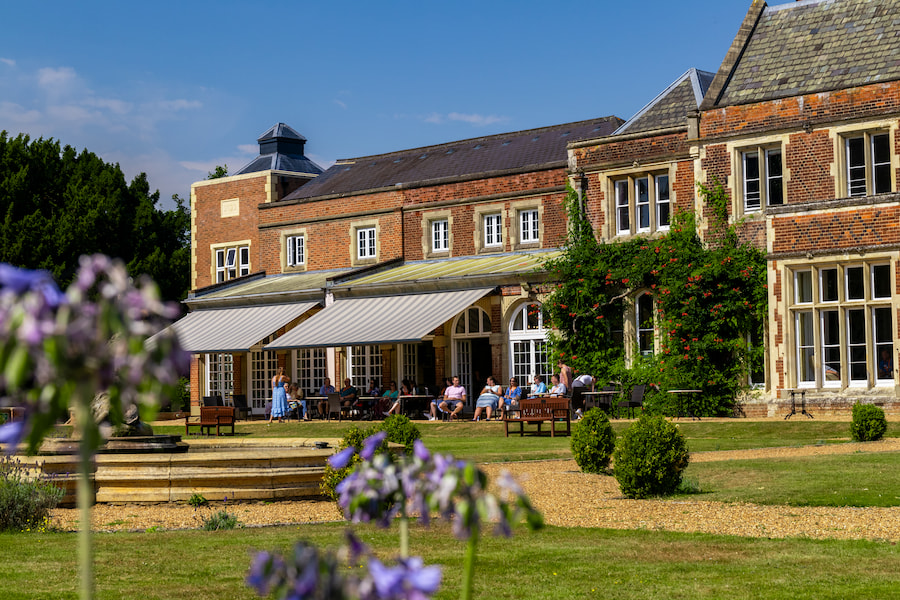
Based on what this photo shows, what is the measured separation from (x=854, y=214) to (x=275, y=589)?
21.6 metres

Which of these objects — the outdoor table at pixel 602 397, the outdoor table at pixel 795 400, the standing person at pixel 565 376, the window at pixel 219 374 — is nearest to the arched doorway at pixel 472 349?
the outdoor table at pixel 602 397

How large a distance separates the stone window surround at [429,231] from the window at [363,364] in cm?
326

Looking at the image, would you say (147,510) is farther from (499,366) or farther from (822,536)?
(499,366)

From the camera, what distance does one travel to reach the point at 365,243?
35.4 metres

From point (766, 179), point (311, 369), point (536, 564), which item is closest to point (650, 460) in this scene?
point (536, 564)

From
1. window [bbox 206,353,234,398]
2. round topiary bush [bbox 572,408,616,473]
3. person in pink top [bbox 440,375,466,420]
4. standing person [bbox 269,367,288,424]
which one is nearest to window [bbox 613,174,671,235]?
person in pink top [bbox 440,375,466,420]

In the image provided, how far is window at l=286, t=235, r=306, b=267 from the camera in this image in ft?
122

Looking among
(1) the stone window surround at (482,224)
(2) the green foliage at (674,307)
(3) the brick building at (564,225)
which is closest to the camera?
(3) the brick building at (564,225)

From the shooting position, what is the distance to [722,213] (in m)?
25.5

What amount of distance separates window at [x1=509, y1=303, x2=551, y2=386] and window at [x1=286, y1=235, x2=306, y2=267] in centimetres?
1008

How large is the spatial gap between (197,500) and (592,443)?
5.00m

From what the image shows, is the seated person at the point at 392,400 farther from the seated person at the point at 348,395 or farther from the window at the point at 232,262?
the window at the point at 232,262

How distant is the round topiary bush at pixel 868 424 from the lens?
17.3m

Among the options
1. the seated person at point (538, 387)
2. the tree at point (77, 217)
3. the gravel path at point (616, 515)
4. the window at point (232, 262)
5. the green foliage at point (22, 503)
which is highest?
the tree at point (77, 217)
